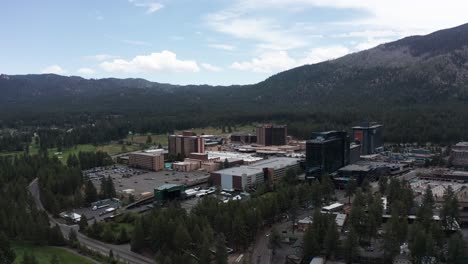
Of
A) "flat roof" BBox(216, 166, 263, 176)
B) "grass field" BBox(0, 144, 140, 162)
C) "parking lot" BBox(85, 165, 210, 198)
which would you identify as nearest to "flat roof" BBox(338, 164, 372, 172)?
"flat roof" BBox(216, 166, 263, 176)

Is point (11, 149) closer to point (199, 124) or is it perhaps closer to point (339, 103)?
point (199, 124)

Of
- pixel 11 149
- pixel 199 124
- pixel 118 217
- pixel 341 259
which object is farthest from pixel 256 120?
pixel 341 259

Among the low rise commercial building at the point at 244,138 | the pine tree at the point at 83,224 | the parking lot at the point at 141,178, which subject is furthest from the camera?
the low rise commercial building at the point at 244,138

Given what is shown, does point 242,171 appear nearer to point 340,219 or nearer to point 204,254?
point 340,219

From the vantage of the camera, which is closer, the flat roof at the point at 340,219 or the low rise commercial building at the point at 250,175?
the flat roof at the point at 340,219

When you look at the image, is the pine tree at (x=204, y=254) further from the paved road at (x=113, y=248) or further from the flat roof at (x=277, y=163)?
the flat roof at (x=277, y=163)

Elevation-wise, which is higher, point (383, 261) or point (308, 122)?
point (308, 122)

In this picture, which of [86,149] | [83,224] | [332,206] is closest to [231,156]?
[332,206]

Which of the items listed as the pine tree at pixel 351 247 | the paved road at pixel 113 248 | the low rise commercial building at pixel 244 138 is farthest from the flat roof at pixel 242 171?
the low rise commercial building at pixel 244 138

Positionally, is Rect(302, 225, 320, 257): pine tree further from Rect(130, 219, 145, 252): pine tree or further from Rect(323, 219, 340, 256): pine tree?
Rect(130, 219, 145, 252): pine tree
